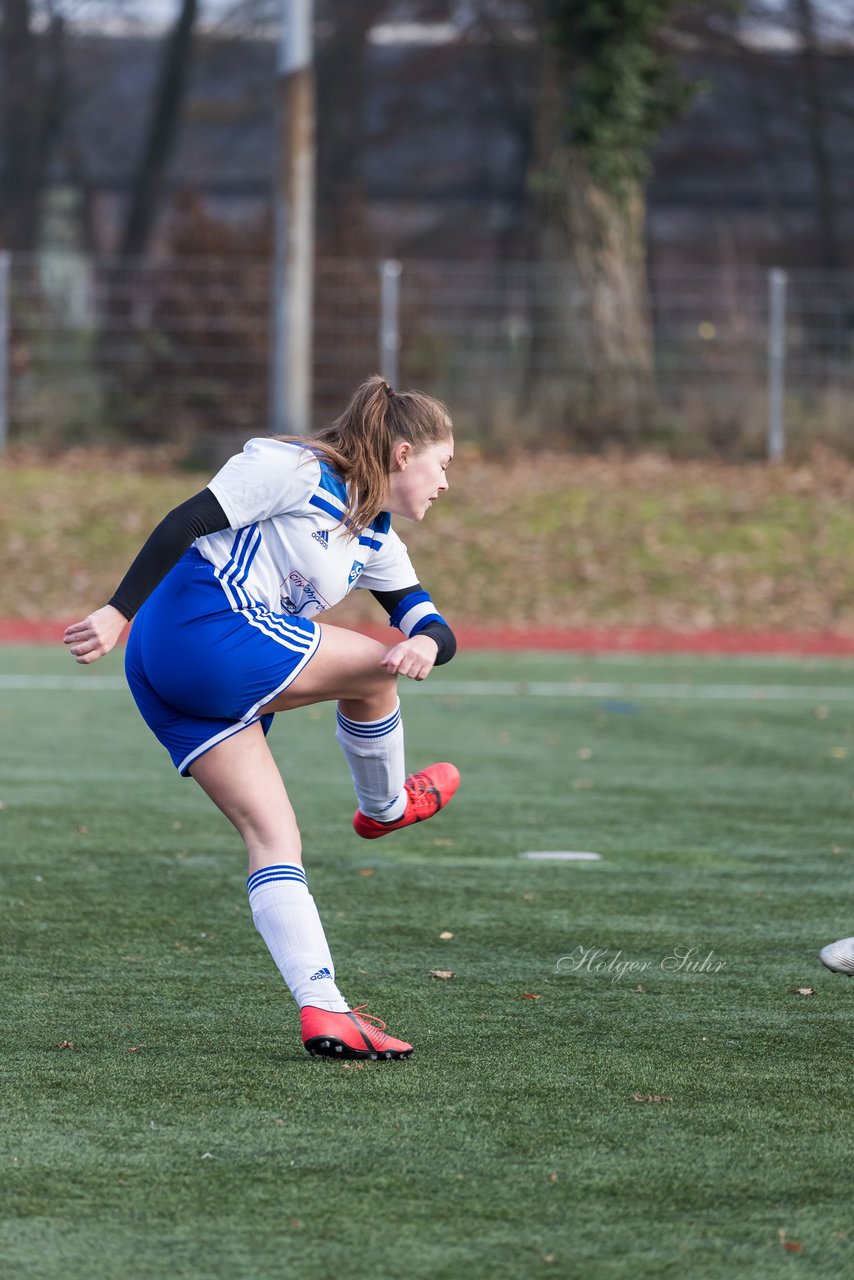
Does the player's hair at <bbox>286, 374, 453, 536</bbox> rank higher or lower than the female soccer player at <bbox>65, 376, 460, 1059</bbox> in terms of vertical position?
higher

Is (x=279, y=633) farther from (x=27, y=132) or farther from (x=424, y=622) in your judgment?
(x=27, y=132)

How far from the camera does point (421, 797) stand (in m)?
4.75

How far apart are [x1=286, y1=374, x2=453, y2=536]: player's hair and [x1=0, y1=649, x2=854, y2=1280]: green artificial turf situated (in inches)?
50.5

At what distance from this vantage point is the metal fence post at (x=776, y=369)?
66.9 ft

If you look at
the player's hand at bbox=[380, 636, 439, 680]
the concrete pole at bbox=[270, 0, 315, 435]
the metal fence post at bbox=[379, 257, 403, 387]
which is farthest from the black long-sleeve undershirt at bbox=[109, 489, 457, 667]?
the metal fence post at bbox=[379, 257, 403, 387]

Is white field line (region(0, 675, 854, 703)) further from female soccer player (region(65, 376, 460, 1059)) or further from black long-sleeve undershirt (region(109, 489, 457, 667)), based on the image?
black long-sleeve undershirt (region(109, 489, 457, 667))

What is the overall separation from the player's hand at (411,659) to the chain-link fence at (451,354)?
16.5 meters

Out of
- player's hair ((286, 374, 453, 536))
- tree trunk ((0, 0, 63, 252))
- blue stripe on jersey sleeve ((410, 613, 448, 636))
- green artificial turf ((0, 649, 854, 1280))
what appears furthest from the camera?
tree trunk ((0, 0, 63, 252))

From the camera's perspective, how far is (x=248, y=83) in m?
38.1

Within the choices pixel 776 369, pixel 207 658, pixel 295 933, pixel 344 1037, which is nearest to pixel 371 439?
pixel 207 658

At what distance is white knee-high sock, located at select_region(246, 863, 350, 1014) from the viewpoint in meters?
4.18

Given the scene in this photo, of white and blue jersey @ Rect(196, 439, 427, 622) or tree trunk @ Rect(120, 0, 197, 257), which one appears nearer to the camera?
white and blue jersey @ Rect(196, 439, 427, 622)

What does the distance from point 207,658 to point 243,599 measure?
0.18 metres

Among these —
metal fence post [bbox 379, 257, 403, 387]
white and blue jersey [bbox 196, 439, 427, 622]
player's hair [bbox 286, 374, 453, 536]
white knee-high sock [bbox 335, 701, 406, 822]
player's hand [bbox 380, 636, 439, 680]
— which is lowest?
white knee-high sock [bbox 335, 701, 406, 822]
